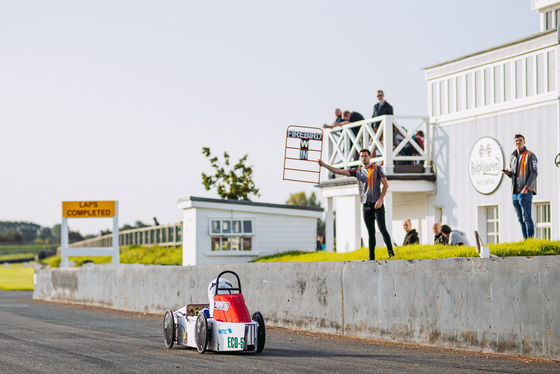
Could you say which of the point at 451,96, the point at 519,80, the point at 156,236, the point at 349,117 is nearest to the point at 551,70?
the point at 519,80

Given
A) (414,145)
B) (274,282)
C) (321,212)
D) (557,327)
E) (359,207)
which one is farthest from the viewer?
(321,212)

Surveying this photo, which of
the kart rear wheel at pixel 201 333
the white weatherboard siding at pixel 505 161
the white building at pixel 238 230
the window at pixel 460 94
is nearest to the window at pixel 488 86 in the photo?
the white weatherboard siding at pixel 505 161

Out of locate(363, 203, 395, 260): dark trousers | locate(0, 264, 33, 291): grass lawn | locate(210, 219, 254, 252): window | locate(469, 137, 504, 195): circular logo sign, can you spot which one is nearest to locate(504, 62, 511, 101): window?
locate(469, 137, 504, 195): circular logo sign

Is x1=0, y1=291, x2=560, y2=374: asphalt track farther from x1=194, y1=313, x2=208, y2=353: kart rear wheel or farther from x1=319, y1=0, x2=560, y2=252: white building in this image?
x1=319, y1=0, x2=560, y2=252: white building

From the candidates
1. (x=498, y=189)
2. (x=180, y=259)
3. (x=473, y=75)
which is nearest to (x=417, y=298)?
(x=498, y=189)

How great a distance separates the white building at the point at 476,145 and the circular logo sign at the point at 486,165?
0.03 meters

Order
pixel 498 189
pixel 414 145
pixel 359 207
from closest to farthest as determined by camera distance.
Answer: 1. pixel 498 189
2. pixel 414 145
3. pixel 359 207

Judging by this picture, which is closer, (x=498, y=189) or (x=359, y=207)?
(x=498, y=189)

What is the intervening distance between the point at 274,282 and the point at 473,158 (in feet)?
27.3

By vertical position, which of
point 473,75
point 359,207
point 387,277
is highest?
point 473,75

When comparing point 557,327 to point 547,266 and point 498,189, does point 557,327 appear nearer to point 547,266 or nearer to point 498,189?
point 547,266

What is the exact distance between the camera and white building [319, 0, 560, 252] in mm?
20688

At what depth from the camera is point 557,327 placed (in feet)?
35.2

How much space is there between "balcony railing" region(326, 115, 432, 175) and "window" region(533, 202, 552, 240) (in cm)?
438
